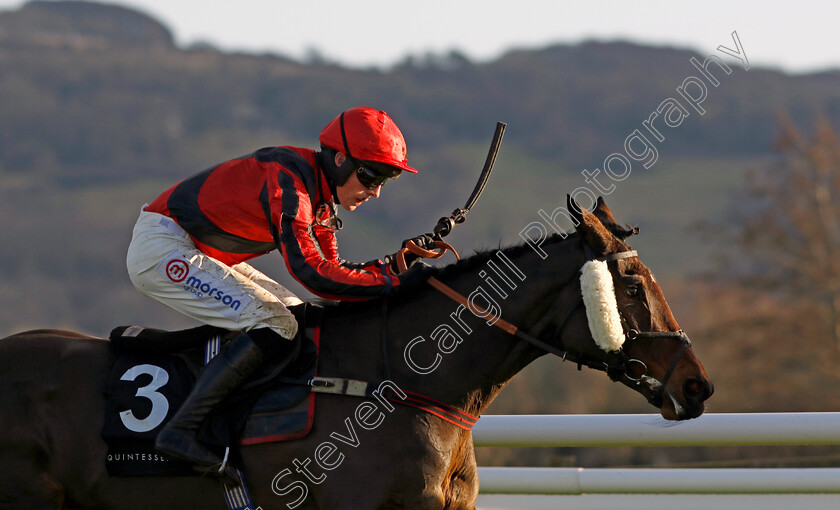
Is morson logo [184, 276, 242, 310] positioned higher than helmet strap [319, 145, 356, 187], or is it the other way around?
helmet strap [319, 145, 356, 187]

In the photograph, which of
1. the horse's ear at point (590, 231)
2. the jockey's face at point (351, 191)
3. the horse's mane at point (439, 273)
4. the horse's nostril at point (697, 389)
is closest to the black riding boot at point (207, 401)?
the horse's mane at point (439, 273)

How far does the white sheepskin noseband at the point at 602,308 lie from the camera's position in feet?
13.7

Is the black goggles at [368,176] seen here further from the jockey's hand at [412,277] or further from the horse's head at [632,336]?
the horse's head at [632,336]

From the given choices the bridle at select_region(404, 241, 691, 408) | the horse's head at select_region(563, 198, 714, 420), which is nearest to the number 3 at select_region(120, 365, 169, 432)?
the bridle at select_region(404, 241, 691, 408)

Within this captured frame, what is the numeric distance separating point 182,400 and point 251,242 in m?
0.79

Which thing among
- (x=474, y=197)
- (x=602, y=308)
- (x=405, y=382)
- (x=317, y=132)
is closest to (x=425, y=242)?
(x=474, y=197)

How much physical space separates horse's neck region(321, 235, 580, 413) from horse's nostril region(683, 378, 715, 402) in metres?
0.65

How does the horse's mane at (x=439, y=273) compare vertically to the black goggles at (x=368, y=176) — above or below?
below

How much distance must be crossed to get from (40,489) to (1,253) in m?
63.5

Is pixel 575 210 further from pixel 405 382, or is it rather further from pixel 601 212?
pixel 405 382

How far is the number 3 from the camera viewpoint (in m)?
4.30

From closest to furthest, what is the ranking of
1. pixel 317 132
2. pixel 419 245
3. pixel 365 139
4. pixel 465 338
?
1. pixel 465 338
2. pixel 365 139
3. pixel 419 245
4. pixel 317 132

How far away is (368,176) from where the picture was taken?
183 inches

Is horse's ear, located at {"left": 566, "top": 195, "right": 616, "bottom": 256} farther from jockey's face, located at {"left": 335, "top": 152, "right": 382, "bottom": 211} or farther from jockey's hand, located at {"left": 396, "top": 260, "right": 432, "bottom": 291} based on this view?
jockey's face, located at {"left": 335, "top": 152, "right": 382, "bottom": 211}
